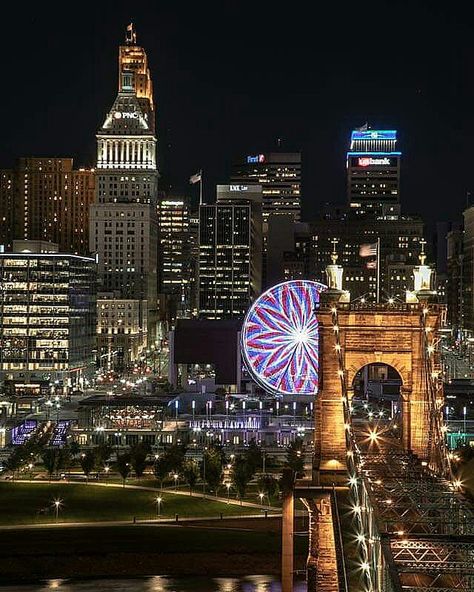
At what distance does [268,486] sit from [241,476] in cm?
175

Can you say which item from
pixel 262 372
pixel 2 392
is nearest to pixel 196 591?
pixel 262 372

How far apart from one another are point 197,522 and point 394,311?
984 inches

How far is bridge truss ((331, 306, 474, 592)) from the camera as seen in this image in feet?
88.8

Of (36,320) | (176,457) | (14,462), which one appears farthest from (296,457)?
(36,320)

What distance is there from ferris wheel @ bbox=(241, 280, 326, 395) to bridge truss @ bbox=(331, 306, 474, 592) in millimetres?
40392

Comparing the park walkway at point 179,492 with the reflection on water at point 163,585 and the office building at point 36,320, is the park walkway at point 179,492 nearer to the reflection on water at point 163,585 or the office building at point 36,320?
the reflection on water at point 163,585

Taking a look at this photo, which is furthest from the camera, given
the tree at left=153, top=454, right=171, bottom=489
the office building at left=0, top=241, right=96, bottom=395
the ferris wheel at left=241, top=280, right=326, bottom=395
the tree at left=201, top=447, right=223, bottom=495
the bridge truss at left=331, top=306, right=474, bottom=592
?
the office building at left=0, top=241, right=96, bottom=395

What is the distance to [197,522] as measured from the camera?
6981 centimetres

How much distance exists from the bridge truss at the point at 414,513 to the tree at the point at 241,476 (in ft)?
81.5

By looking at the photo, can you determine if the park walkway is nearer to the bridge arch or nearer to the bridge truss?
the bridge truss

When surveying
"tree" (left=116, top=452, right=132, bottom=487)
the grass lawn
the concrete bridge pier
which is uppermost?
the concrete bridge pier

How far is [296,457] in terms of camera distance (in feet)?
271

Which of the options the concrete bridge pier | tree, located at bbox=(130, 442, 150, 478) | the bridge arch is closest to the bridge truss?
the bridge arch

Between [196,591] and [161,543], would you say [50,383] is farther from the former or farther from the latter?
[196,591]
